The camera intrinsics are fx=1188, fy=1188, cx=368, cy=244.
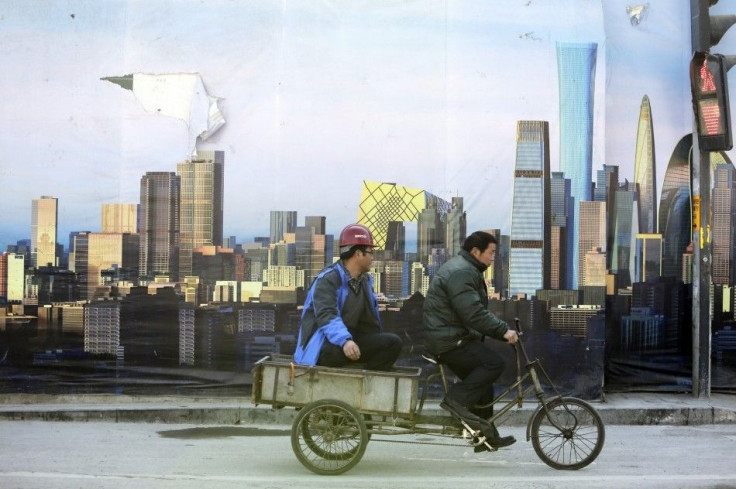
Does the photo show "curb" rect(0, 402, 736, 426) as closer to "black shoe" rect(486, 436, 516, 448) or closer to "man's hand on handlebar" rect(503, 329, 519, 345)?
"black shoe" rect(486, 436, 516, 448)

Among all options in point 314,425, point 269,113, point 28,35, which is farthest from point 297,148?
point 314,425

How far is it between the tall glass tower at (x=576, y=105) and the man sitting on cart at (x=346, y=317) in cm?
317

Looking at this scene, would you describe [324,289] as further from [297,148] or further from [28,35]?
[28,35]

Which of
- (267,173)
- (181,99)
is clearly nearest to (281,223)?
(267,173)

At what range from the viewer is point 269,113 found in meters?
10.9

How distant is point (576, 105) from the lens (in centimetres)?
1095

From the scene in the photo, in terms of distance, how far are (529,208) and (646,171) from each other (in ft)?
4.87

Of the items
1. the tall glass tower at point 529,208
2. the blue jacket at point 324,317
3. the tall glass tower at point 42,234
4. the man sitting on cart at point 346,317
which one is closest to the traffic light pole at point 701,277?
the tall glass tower at point 529,208

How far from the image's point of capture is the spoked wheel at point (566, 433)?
27.0ft

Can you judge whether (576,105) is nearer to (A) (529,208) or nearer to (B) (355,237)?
(A) (529,208)

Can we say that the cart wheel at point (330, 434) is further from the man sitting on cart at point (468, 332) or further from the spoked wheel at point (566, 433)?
the spoked wheel at point (566, 433)

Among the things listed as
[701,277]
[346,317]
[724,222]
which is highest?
[724,222]

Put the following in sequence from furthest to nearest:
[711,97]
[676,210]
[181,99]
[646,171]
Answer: [676,210], [646,171], [711,97], [181,99]

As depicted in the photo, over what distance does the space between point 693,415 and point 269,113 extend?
4.71m
